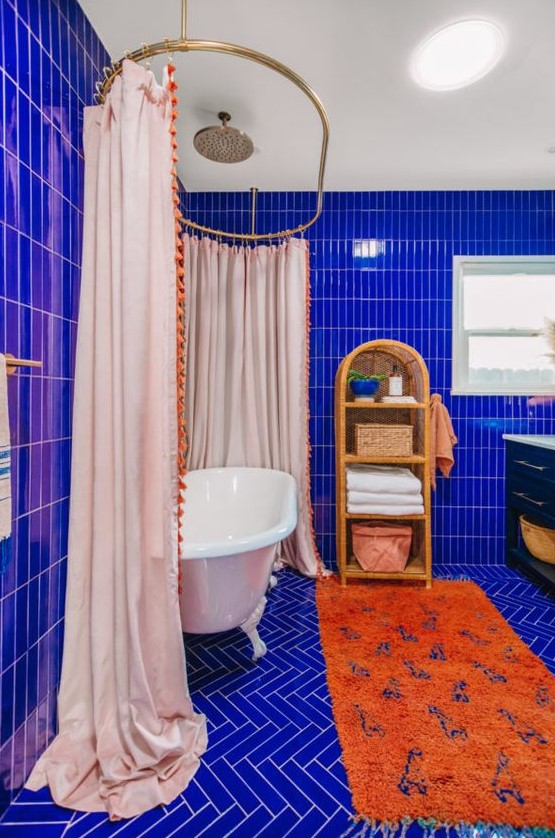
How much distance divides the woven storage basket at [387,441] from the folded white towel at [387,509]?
0.29 meters

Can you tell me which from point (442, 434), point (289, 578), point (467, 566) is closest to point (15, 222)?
point (289, 578)

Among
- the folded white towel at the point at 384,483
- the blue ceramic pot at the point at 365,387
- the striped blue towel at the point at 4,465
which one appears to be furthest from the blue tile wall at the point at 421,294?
the striped blue towel at the point at 4,465

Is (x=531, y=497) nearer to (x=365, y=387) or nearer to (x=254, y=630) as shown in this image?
(x=365, y=387)

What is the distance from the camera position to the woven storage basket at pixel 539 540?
2.35m

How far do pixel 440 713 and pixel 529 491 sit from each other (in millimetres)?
1497

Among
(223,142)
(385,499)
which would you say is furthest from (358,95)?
(385,499)

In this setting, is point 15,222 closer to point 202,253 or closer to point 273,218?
point 202,253

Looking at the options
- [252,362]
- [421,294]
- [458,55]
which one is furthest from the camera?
[421,294]

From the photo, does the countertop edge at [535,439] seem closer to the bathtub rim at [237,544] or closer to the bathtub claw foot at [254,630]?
the bathtub rim at [237,544]

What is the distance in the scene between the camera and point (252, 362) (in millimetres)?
2578

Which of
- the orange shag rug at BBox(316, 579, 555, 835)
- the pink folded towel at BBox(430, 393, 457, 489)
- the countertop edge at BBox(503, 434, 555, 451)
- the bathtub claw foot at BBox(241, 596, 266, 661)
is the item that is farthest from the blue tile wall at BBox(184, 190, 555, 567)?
the bathtub claw foot at BBox(241, 596, 266, 661)

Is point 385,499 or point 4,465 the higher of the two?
point 4,465

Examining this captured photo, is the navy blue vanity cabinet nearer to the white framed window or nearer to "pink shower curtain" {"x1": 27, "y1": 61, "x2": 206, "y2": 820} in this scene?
the white framed window

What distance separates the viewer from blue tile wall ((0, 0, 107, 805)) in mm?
1078
